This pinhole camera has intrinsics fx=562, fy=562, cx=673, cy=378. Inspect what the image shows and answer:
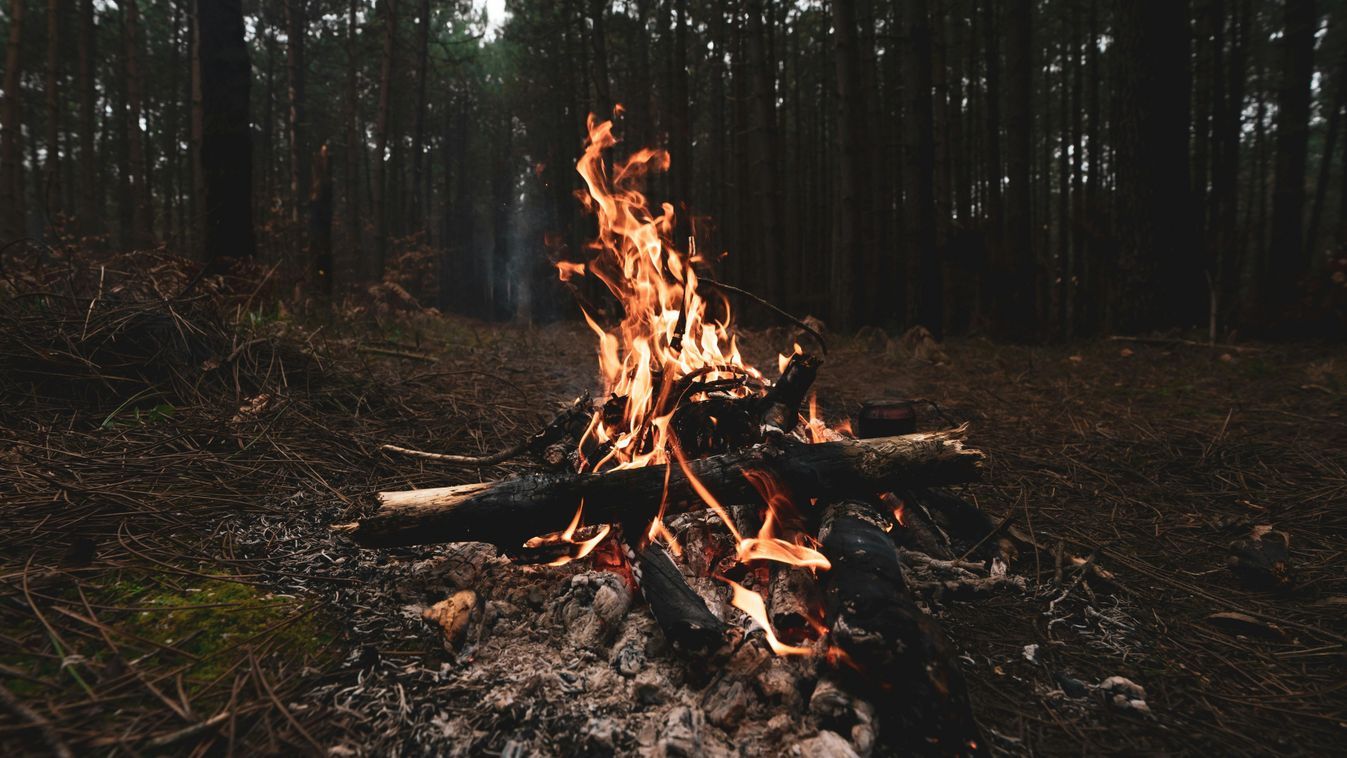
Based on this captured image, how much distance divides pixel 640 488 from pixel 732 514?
56cm

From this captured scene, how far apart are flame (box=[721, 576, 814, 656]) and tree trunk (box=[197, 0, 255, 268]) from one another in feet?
21.3

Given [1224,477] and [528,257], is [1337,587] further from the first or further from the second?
[528,257]

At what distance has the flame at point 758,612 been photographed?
1.77 m

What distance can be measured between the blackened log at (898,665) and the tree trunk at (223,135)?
693 cm

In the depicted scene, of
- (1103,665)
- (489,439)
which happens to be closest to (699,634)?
(1103,665)

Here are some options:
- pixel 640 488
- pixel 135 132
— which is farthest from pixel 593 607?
pixel 135 132

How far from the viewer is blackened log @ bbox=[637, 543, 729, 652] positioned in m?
1.74

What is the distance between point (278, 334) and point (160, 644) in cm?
330

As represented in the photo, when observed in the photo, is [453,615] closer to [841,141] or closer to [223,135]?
[223,135]

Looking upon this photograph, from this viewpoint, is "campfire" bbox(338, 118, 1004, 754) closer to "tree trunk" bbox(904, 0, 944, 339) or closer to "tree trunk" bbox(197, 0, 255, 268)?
"tree trunk" bbox(197, 0, 255, 268)

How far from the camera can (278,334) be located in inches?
168

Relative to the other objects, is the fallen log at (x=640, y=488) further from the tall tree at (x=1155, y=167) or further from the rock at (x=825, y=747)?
the tall tree at (x=1155, y=167)


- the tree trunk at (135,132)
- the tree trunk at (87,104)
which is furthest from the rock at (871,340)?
the tree trunk at (87,104)

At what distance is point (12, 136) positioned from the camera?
31.7 feet
